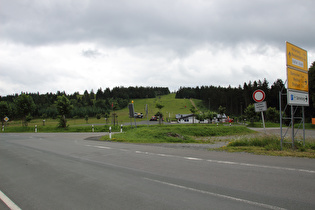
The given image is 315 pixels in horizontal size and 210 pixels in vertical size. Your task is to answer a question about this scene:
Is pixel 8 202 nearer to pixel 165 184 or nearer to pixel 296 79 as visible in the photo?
pixel 165 184

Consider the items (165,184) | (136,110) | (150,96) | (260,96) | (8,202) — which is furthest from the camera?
(150,96)

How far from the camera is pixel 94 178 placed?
5902 millimetres

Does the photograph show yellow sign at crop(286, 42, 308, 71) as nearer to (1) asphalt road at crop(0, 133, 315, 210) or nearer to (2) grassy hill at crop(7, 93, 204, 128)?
(1) asphalt road at crop(0, 133, 315, 210)

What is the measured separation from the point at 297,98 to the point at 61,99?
108ft

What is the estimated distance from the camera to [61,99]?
34562 mm

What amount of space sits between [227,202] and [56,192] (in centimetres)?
370

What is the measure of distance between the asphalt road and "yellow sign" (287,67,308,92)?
4.20 meters

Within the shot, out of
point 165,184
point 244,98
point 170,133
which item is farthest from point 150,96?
point 165,184

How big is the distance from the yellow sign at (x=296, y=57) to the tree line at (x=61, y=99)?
2330cm

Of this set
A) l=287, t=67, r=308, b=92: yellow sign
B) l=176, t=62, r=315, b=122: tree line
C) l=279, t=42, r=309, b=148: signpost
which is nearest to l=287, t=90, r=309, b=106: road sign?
l=279, t=42, r=309, b=148: signpost

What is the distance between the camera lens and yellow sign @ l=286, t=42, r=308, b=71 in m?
10.0

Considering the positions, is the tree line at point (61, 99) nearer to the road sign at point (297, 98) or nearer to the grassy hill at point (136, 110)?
the grassy hill at point (136, 110)

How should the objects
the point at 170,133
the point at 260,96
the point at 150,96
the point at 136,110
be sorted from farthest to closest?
1. the point at 150,96
2. the point at 136,110
3. the point at 170,133
4. the point at 260,96

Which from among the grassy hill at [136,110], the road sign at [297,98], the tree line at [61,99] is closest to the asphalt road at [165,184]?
the road sign at [297,98]
